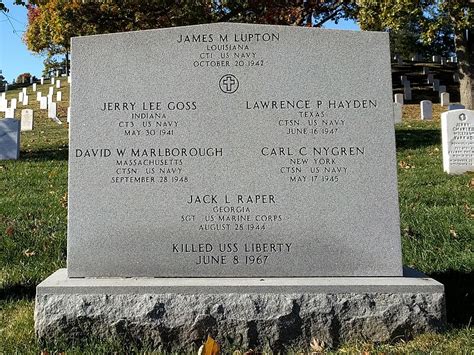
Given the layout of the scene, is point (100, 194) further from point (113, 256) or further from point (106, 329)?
point (106, 329)

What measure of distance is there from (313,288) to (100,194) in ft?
4.94

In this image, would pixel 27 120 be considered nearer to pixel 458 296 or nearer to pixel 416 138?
pixel 416 138

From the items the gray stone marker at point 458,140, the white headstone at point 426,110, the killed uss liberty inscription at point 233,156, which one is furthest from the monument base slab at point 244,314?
the white headstone at point 426,110

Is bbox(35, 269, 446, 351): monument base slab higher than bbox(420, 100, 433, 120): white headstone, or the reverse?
bbox(420, 100, 433, 120): white headstone

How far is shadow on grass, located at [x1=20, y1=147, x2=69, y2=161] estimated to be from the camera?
11.7 m

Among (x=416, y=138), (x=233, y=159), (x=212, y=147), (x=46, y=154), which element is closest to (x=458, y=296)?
(x=233, y=159)

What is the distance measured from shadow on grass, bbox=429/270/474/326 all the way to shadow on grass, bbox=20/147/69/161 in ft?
30.7

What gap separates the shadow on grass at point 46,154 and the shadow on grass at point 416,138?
810 centimetres

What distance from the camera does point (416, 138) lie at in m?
14.2

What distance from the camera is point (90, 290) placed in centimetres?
313

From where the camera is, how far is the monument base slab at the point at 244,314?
121 inches

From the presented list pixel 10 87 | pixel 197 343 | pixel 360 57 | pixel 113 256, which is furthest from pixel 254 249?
pixel 10 87

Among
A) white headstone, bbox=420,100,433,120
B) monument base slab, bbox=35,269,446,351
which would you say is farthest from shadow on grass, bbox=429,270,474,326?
white headstone, bbox=420,100,433,120

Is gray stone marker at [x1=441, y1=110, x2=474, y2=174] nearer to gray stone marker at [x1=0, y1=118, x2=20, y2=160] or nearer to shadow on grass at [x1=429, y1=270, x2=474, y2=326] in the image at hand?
shadow on grass at [x1=429, y1=270, x2=474, y2=326]
